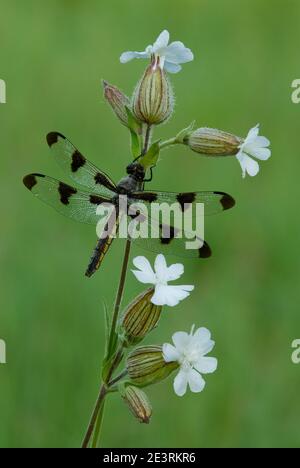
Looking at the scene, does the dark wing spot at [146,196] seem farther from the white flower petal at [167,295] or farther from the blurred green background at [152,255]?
the blurred green background at [152,255]

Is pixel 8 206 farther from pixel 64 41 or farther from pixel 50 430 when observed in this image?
pixel 64 41

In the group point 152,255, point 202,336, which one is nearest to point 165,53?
point 202,336

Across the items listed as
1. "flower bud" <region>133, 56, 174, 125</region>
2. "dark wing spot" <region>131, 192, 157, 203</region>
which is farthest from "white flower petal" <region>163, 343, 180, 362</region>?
"flower bud" <region>133, 56, 174, 125</region>

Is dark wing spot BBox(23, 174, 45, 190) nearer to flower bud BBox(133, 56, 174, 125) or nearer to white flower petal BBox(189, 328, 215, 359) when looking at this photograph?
flower bud BBox(133, 56, 174, 125)

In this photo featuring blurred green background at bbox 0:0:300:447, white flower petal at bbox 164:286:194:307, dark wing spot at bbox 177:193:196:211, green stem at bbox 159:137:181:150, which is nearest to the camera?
white flower petal at bbox 164:286:194:307

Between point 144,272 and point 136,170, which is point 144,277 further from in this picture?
point 136,170
